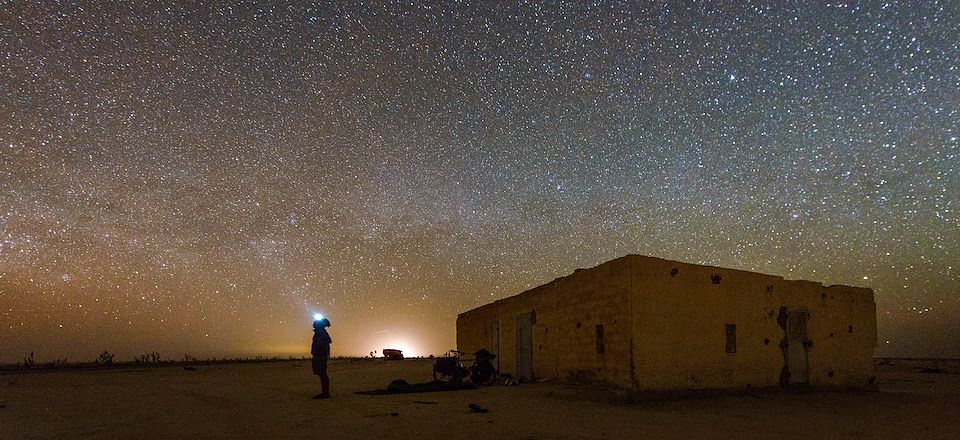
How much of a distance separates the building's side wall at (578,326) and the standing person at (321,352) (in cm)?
636

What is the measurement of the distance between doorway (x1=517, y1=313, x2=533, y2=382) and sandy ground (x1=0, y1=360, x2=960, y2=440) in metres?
4.18

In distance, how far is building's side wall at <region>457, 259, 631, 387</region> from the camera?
43.5 ft

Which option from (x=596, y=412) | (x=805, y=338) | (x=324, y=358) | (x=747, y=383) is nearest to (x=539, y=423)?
(x=596, y=412)

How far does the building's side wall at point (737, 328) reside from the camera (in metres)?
13.2

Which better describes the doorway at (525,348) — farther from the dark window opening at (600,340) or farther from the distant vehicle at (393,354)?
the distant vehicle at (393,354)

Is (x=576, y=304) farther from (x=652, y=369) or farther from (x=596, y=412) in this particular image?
(x=596, y=412)

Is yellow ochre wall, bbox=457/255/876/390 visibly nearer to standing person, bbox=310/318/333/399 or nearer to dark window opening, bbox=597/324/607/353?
dark window opening, bbox=597/324/607/353

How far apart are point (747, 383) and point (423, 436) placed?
404 inches

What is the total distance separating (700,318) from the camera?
14.0 meters

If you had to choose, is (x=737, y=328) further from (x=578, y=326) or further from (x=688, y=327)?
(x=578, y=326)

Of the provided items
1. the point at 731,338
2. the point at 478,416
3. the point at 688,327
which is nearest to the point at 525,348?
the point at 688,327

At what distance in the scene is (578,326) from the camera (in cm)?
1545

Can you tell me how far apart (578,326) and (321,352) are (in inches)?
259

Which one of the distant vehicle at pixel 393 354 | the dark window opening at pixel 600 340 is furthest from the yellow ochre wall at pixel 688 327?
the distant vehicle at pixel 393 354
